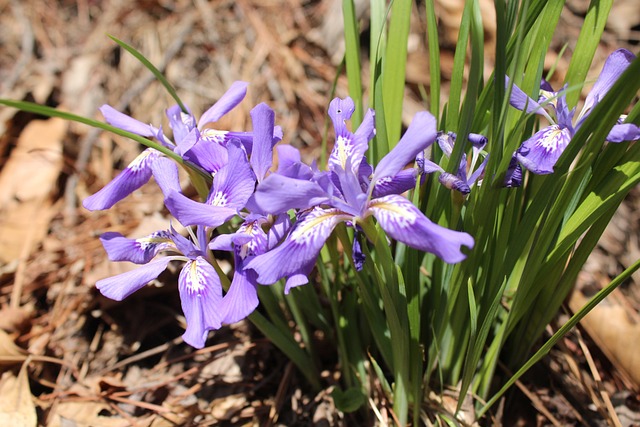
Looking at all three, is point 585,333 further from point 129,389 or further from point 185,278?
point 129,389

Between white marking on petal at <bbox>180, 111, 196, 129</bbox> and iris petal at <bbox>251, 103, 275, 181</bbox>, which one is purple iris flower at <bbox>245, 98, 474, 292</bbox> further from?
white marking on petal at <bbox>180, 111, 196, 129</bbox>

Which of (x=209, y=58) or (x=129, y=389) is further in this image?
(x=209, y=58)

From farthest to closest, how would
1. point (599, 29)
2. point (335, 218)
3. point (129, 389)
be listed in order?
point (129, 389)
point (599, 29)
point (335, 218)

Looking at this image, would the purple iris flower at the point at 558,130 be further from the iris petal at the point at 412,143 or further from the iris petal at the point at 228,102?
the iris petal at the point at 228,102

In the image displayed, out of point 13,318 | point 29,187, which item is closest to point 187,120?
point 13,318

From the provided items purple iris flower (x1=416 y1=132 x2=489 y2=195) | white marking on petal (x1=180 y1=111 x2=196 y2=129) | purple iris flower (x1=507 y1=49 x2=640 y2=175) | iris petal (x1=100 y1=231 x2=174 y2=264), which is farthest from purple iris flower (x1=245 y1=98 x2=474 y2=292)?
white marking on petal (x1=180 y1=111 x2=196 y2=129)

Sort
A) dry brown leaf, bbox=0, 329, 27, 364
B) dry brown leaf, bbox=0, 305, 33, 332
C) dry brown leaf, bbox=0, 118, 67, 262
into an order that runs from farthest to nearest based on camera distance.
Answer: dry brown leaf, bbox=0, 118, 67, 262
dry brown leaf, bbox=0, 305, 33, 332
dry brown leaf, bbox=0, 329, 27, 364

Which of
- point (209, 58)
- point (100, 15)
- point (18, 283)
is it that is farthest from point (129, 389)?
point (100, 15)

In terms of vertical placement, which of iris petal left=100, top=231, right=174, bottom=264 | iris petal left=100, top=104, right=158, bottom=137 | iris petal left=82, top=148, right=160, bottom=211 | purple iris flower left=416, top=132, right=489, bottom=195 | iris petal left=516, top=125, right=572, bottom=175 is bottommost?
iris petal left=100, top=231, right=174, bottom=264
